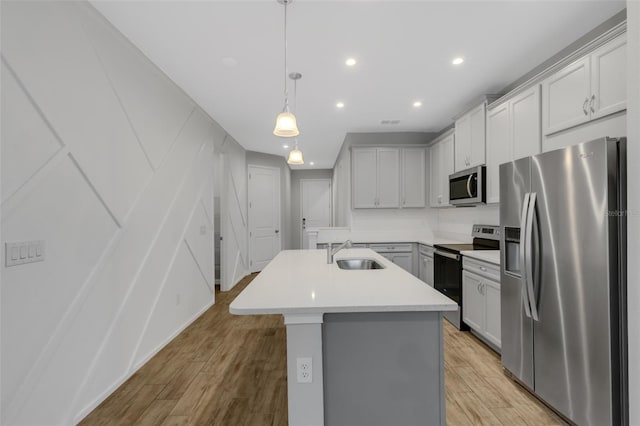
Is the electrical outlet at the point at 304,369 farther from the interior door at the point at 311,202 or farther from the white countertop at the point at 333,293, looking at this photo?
the interior door at the point at 311,202

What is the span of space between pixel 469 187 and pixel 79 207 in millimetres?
3604

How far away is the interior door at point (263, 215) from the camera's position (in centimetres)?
625

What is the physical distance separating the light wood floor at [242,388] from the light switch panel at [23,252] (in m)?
1.13

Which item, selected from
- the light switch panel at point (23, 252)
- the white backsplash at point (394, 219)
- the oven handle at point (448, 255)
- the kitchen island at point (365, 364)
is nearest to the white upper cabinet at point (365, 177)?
the white backsplash at point (394, 219)

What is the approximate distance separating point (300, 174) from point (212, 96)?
5499mm

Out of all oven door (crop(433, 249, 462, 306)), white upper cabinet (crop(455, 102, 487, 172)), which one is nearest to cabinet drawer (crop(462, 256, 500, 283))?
oven door (crop(433, 249, 462, 306))

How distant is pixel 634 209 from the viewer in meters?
1.43

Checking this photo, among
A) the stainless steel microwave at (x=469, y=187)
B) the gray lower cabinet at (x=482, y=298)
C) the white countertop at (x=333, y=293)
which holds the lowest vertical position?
the gray lower cabinet at (x=482, y=298)

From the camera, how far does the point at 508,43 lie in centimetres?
236

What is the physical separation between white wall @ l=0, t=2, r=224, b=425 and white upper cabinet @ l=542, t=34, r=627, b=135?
3366 mm

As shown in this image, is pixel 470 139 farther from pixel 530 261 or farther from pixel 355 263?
pixel 355 263

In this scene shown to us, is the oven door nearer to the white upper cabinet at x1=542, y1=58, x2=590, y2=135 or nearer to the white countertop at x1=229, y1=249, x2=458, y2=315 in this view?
the white countertop at x1=229, y1=249, x2=458, y2=315

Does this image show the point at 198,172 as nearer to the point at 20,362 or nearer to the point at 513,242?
the point at 20,362

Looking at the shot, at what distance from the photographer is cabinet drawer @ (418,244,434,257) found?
396 cm
